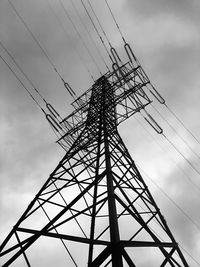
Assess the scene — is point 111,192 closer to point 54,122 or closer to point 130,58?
point 54,122

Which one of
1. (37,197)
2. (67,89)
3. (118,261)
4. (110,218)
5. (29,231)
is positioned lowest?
(118,261)

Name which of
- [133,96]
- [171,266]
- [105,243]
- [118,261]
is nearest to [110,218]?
[105,243]

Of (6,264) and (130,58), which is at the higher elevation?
(130,58)

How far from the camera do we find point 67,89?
14.8 meters

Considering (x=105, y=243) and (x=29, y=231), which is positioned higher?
(x=29, y=231)

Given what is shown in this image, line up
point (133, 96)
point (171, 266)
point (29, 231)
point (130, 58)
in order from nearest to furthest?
point (171, 266) → point (29, 231) → point (133, 96) → point (130, 58)

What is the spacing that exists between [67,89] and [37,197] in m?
8.62

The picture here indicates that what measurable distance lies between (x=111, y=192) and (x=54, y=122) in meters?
6.90

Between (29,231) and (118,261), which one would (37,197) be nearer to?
(29,231)

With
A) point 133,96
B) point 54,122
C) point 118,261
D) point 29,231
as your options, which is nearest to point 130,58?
point 133,96

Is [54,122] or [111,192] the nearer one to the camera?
[111,192]

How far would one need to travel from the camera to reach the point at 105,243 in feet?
15.0

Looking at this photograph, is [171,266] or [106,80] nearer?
[171,266]

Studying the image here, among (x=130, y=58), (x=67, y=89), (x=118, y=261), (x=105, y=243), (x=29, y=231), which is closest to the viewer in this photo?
(x=118, y=261)
